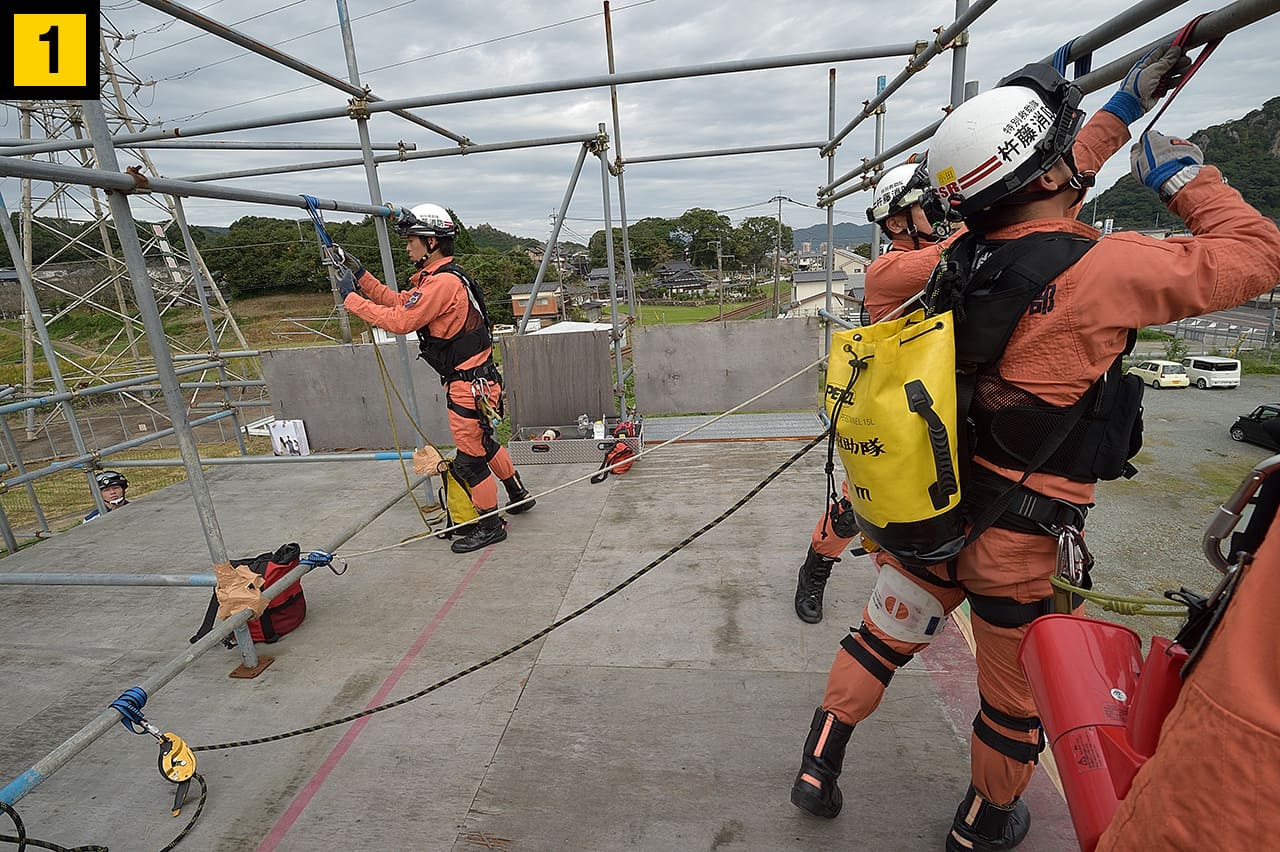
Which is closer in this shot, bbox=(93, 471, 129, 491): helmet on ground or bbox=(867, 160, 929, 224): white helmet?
bbox=(867, 160, 929, 224): white helmet

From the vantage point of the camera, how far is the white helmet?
2920 mm

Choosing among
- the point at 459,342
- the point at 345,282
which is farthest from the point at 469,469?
the point at 345,282

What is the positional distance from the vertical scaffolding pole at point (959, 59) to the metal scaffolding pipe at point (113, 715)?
437 cm

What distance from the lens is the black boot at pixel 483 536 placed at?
4738mm

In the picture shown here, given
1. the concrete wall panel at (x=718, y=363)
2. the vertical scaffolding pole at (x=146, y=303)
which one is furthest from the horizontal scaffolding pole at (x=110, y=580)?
the concrete wall panel at (x=718, y=363)

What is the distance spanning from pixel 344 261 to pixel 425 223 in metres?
0.70

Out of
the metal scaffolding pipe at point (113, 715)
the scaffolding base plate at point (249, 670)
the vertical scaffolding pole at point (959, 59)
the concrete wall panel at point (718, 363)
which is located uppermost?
the vertical scaffolding pole at point (959, 59)

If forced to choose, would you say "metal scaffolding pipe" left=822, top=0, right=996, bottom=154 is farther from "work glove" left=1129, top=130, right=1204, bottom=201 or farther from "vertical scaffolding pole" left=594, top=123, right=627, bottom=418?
"vertical scaffolding pole" left=594, top=123, right=627, bottom=418

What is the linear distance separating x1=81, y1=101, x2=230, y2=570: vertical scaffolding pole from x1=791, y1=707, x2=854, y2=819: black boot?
3.05 metres

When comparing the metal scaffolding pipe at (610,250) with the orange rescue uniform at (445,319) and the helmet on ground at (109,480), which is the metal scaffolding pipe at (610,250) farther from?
the helmet on ground at (109,480)

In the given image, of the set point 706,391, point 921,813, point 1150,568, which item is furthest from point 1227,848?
point 1150,568

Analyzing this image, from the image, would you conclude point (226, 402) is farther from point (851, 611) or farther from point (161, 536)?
point (851, 611)

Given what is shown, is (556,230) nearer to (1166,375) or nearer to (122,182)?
(122,182)

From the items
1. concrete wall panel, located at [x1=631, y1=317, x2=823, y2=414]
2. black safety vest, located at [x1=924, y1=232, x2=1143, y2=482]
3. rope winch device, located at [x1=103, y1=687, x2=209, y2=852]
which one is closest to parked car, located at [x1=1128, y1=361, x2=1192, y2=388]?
concrete wall panel, located at [x1=631, y1=317, x2=823, y2=414]
